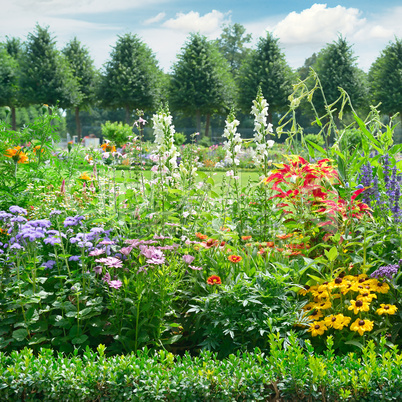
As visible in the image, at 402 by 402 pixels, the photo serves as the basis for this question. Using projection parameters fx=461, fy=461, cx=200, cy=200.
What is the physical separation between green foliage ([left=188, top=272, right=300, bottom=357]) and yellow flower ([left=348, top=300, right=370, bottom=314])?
322mm

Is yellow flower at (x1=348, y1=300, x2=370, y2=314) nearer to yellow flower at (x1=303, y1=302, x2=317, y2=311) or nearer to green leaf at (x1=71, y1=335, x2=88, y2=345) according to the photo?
yellow flower at (x1=303, y1=302, x2=317, y2=311)

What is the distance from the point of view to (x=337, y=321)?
274 cm

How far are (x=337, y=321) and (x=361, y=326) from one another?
137 mm

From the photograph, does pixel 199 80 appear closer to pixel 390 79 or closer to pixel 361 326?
pixel 390 79

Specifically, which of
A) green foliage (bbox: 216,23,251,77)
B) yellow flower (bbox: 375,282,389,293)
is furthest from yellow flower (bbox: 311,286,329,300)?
green foliage (bbox: 216,23,251,77)

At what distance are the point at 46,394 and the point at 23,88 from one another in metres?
29.3

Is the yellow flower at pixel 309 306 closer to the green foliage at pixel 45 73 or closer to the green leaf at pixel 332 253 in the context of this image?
the green leaf at pixel 332 253

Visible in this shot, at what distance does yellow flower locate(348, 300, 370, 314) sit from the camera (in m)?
2.73

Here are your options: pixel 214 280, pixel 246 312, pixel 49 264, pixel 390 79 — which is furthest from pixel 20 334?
pixel 390 79

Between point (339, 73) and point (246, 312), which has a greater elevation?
point (339, 73)

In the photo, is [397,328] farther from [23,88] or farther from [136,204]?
[23,88]

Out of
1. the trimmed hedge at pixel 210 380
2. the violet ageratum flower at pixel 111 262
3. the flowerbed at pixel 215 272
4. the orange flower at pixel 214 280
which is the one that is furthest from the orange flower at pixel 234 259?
the trimmed hedge at pixel 210 380

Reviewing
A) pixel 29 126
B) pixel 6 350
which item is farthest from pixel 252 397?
pixel 29 126

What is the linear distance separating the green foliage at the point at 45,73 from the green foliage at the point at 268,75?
1094cm
